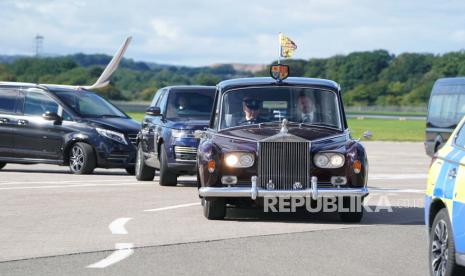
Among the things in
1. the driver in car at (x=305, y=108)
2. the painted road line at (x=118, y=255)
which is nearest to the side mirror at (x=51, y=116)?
the driver in car at (x=305, y=108)

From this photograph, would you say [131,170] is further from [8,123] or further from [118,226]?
[118,226]

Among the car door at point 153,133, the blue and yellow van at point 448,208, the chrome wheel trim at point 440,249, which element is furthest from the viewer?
the car door at point 153,133

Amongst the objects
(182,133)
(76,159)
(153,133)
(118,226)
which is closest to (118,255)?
(118,226)

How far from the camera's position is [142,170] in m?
21.5

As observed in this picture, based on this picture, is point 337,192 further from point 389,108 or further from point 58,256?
point 389,108

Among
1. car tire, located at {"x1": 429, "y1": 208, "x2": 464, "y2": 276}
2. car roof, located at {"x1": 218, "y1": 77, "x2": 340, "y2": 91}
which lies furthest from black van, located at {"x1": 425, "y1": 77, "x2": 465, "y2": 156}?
car tire, located at {"x1": 429, "y1": 208, "x2": 464, "y2": 276}

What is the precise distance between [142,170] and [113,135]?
5.96 ft

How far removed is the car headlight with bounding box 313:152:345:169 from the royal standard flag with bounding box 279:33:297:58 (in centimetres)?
314

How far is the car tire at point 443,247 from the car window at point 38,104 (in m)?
15.3

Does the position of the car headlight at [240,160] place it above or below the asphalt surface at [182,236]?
above

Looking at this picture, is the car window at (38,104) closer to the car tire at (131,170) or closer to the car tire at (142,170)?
the car tire at (131,170)

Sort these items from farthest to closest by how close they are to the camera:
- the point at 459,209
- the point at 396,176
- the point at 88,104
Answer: the point at 88,104 < the point at 396,176 < the point at 459,209

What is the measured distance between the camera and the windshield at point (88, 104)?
23766 millimetres

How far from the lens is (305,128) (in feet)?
48.2
